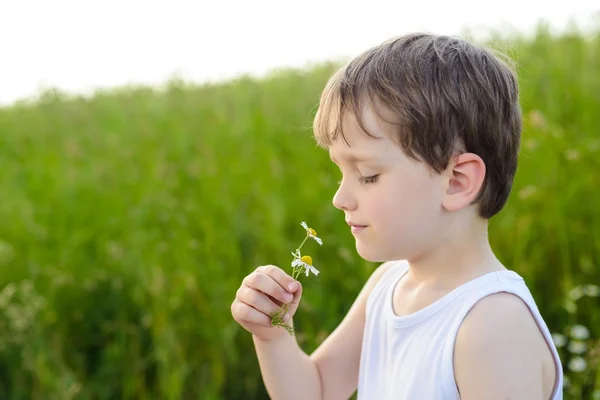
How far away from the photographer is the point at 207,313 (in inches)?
102

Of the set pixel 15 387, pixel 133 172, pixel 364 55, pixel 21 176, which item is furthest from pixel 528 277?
pixel 21 176

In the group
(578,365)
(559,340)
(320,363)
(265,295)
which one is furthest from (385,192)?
(559,340)

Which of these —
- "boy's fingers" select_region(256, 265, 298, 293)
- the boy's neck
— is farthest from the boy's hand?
the boy's neck

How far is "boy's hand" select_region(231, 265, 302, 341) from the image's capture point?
1325 mm

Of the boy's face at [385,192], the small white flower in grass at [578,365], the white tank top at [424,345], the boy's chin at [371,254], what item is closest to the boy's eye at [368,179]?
the boy's face at [385,192]

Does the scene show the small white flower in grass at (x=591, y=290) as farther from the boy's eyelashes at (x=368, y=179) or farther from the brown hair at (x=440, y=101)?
the boy's eyelashes at (x=368, y=179)

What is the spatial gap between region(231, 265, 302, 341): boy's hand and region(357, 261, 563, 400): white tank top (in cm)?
17

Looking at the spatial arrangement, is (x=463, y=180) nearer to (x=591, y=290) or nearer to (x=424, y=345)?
(x=424, y=345)

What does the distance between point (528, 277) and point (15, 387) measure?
→ 63.6 inches

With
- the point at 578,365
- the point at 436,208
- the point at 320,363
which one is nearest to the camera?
the point at 436,208

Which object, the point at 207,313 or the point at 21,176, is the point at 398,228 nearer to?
the point at 207,313

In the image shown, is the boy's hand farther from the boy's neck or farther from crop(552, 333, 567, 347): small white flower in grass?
crop(552, 333, 567, 347): small white flower in grass

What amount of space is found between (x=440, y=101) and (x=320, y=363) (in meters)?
0.58

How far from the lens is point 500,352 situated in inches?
46.3
